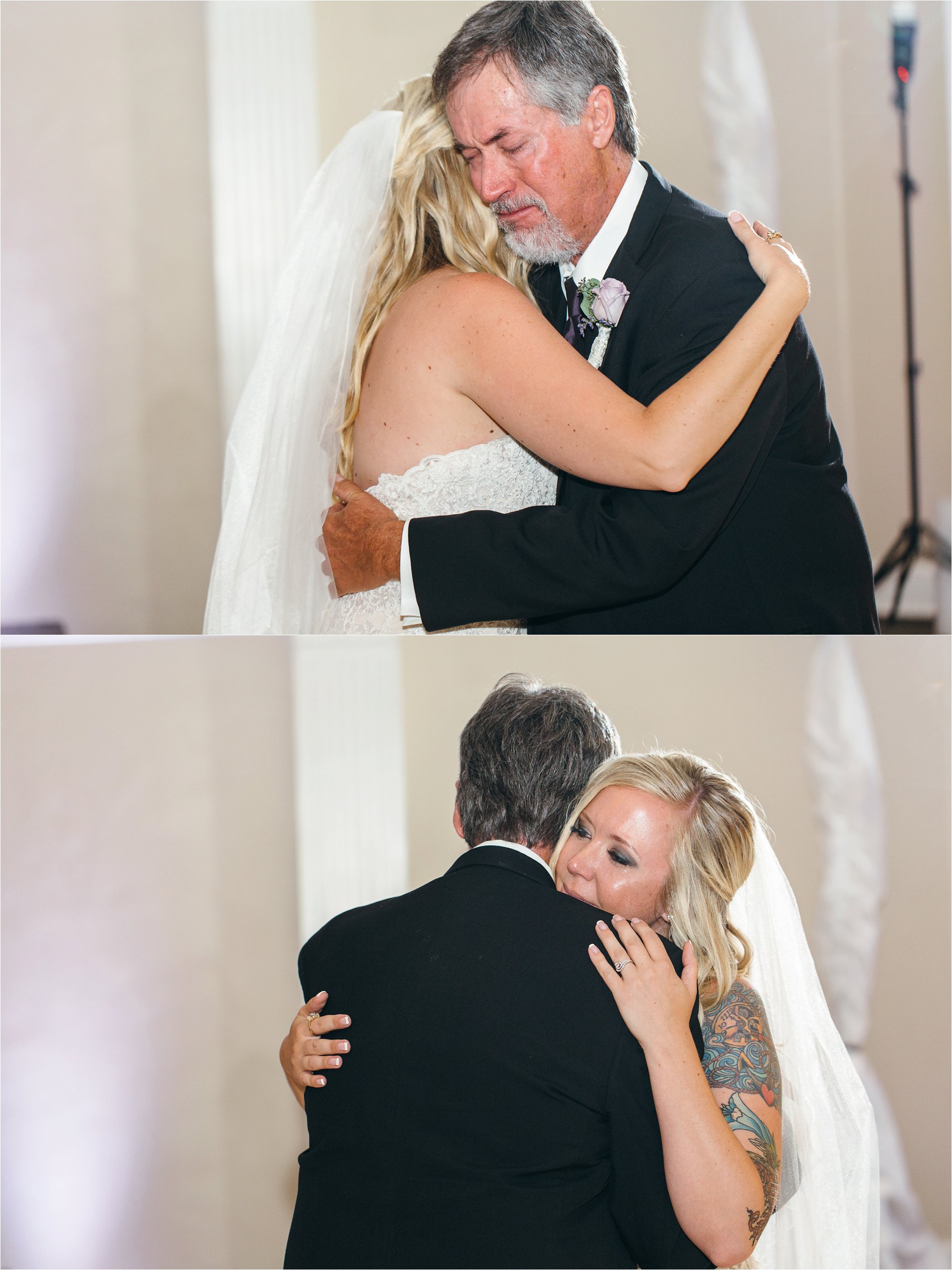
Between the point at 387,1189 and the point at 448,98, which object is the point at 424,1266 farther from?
the point at 448,98

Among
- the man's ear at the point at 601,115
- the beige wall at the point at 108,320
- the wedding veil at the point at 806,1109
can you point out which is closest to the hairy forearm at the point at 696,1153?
the wedding veil at the point at 806,1109

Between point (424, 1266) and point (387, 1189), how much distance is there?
4.2 inches

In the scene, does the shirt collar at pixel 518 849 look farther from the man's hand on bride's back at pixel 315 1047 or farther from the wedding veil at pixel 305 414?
the wedding veil at pixel 305 414

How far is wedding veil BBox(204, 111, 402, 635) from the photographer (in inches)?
69.9

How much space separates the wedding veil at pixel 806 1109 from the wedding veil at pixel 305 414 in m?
0.96

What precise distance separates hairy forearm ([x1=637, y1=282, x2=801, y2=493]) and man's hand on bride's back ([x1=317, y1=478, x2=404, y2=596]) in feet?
1.45

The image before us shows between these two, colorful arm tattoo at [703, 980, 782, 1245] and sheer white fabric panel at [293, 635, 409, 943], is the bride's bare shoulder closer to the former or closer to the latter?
sheer white fabric panel at [293, 635, 409, 943]

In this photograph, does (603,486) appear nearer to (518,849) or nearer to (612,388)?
(612,388)

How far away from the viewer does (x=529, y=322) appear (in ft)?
5.07

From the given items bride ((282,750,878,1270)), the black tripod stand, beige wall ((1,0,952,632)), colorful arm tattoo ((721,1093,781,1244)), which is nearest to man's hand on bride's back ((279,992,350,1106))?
bride ((282,750,878,1270))

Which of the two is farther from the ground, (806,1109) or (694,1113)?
(694,1113)

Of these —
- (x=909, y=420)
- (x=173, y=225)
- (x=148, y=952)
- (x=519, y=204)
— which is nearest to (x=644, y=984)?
(x=519, y=204)

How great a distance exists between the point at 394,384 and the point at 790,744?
109 centimetres

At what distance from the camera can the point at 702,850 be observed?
1.64m
